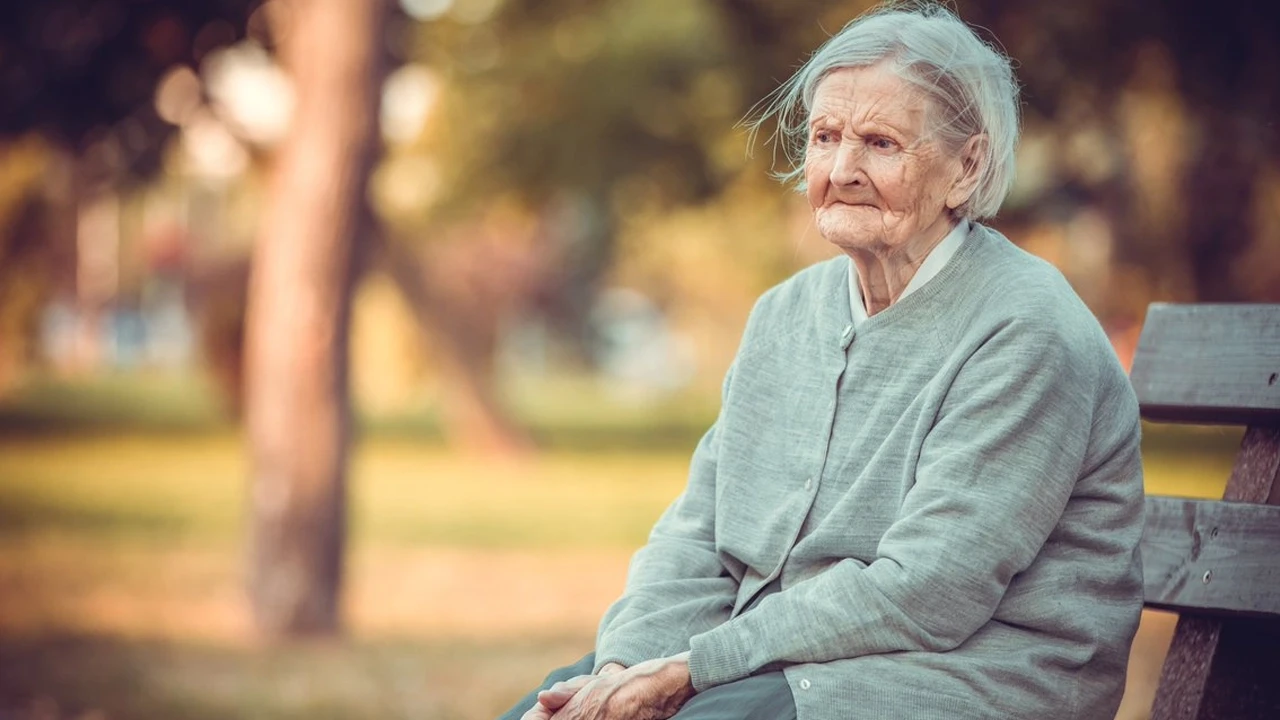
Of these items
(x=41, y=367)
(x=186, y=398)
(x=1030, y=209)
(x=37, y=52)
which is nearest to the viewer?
(x=37, y=52)

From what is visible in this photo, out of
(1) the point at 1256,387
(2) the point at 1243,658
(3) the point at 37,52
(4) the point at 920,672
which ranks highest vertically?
(3) the point at 37,52

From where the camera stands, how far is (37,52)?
1066 centimetres

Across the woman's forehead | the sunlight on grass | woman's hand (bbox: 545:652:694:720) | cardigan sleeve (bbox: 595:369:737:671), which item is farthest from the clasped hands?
the sunlight on grass

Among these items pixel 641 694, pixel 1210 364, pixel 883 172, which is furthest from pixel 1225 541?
pixel 641 694

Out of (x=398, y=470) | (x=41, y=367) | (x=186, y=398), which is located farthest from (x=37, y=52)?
(x=41, y=367)

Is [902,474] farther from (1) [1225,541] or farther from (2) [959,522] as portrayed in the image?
(1) [1225,541]

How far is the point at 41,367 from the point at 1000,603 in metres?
31.6

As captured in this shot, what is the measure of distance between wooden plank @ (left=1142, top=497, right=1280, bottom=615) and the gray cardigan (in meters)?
0.24

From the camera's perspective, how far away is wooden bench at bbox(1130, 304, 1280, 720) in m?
2.32

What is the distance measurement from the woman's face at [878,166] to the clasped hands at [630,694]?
713 mm

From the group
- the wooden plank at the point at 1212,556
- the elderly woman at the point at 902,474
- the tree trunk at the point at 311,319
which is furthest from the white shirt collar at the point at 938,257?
the tree trunk at the point at 311,319

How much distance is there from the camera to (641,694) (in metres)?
2.20

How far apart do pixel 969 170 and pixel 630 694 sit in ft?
3.18

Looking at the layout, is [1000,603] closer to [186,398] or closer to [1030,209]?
[1030,209]
